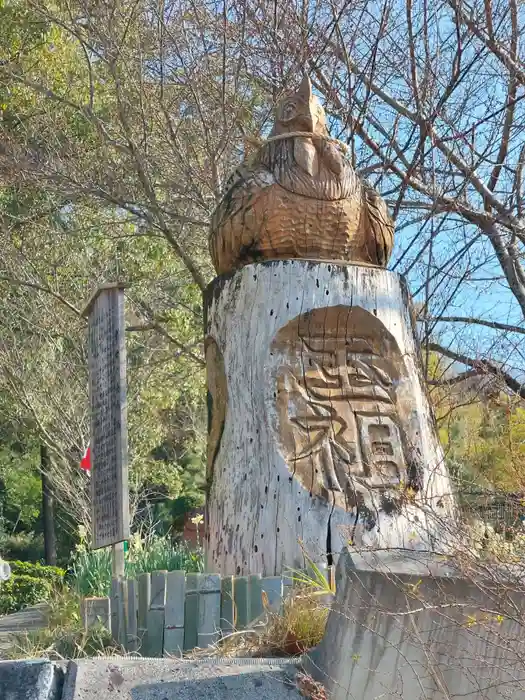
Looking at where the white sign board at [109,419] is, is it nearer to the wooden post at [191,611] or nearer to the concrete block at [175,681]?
the wooden post at [191,611]

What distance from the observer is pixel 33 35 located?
12.2 metres

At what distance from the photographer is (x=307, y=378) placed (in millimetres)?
→ 4512

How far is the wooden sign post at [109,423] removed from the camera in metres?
5.42

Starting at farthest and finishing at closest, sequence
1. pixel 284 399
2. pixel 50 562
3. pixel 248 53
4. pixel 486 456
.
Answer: pixel 50 562 < pixel 486 456 < pixel 248 53 < pixel 284 399

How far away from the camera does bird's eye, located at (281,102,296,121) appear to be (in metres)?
5.14

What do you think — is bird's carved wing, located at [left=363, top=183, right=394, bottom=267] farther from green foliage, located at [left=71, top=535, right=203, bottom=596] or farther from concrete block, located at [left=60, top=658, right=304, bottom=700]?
concrete block, located at [left=60, top=658, right=304, bottom=700]

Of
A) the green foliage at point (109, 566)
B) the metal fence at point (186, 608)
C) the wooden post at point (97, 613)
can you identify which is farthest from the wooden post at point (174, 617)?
the green foliage at point (109, 566)

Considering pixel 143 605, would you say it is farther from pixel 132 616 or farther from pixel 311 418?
pixel 311 418

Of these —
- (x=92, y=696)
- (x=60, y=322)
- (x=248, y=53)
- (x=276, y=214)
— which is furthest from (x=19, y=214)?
(x=92, y=696)

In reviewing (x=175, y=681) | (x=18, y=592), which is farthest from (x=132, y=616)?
(x=18, y=592)

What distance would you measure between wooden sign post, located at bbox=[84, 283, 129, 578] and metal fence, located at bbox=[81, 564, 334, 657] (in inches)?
63.4

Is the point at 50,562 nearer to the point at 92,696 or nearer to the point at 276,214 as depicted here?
the point at 276,214

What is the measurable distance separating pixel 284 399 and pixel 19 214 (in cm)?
929

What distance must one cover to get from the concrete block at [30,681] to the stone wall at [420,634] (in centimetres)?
78
